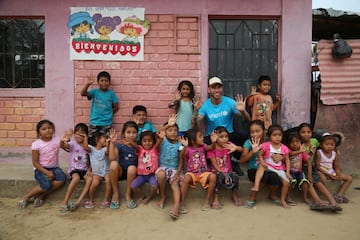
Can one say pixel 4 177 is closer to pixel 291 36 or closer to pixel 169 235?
pixel 169 235

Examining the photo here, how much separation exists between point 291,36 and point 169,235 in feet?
11.0

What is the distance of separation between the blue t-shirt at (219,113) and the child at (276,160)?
64 centimetres

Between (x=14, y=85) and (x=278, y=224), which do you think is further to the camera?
(x=14, y=85)

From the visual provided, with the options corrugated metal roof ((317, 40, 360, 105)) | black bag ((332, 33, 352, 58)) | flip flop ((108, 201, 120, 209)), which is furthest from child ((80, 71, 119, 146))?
black bag ((332, 33, 352, 58))

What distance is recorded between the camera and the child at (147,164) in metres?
4.04

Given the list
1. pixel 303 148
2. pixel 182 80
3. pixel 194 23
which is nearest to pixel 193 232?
pixel 303 148

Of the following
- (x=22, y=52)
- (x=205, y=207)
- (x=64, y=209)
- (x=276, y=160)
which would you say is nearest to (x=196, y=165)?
(x=205, y=207)

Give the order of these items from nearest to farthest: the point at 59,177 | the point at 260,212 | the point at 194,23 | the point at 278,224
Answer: the point at 278,224
the point at 260,212
the point at 59,177
the point at 194,23

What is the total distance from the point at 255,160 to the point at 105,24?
2.86 m

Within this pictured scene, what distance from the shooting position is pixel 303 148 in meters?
4.13

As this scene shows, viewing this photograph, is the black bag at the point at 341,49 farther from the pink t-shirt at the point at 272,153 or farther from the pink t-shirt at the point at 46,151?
the pink t-shirt at the point at 46,151

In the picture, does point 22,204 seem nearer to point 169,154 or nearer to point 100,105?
point 100,105

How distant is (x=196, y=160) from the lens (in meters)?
4.05

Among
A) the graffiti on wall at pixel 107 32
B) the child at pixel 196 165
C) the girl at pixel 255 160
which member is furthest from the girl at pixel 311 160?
the graffiti on wall at pixel 107 32
